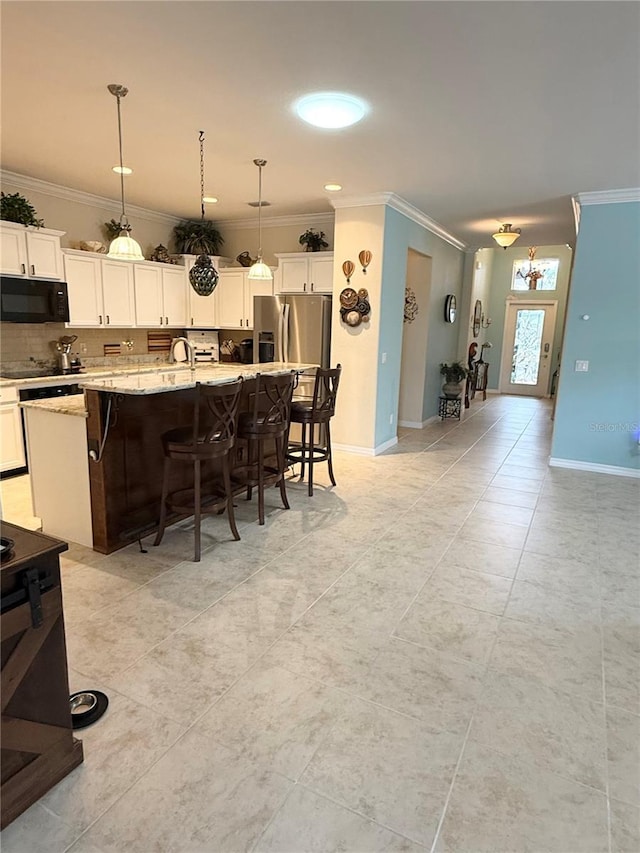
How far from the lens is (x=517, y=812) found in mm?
1607

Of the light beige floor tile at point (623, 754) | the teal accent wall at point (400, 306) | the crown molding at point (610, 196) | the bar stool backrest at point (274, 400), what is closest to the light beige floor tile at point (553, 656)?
the light beige floor tile at point (623, 754)

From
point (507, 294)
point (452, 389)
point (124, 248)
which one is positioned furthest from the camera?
→ point (507, 294)

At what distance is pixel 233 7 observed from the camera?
7.04 feet

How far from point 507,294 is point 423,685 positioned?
1088 cm

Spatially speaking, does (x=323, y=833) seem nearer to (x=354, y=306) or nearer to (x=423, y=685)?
(x=423, y=685)

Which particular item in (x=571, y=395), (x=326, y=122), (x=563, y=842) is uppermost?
(x=326, y=122)

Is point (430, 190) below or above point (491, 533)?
above

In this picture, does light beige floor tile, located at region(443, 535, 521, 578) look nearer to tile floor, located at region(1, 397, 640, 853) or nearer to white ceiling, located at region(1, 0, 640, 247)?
tile floor, located at region(1, 397, 640, 853)

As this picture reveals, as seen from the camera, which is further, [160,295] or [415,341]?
[415,341]

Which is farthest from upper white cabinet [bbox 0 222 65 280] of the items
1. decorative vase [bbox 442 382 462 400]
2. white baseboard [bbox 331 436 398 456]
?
decorative vase [bbox 442 382 462 400]

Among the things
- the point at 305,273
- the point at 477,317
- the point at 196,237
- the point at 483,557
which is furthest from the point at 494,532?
the point at 477,317

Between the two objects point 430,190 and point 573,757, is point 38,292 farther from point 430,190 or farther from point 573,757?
point 573,757

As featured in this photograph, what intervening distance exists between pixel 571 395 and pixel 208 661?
183 inches

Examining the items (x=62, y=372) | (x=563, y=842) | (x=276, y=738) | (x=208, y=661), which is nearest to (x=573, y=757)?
(x=563, y=842)
